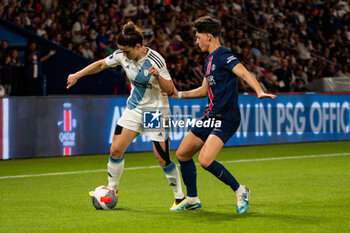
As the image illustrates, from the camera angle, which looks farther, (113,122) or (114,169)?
(113,122)

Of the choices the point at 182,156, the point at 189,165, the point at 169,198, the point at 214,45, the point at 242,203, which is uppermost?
the point at 214,45

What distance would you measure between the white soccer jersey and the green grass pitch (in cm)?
128

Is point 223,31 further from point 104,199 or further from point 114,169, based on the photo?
point 104,199

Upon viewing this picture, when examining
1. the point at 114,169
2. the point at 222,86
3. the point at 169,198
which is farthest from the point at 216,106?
Result: the point at 169,198

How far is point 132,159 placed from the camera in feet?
45.9

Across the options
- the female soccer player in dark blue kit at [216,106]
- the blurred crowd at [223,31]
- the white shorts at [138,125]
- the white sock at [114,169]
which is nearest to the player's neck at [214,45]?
the female soccer player in dark blue kit at [216,106]

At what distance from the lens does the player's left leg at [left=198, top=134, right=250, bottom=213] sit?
23.4ft

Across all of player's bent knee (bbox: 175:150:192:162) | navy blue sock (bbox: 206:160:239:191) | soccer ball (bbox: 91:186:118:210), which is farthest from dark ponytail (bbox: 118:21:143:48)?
soccer ball (bbox: 91:186:118:210)

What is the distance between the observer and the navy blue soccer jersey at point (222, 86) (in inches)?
284

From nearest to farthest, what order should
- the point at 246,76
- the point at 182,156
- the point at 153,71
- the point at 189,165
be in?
the point at 246,76 → the point at 153,71 → the point at 182,156 → the point at 189,165

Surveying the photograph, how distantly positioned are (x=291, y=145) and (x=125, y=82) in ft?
15.5

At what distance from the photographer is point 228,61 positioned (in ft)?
23.4

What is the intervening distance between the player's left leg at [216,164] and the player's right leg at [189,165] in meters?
0.14

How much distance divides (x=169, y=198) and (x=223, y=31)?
29.3 ft
